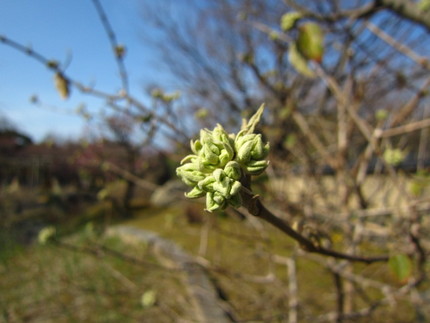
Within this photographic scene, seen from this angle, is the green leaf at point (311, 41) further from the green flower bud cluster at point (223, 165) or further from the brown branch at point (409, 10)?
the green flower bud cluster at point (223, 165)

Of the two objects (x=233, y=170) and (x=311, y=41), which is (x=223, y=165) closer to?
(x=233, y=170)

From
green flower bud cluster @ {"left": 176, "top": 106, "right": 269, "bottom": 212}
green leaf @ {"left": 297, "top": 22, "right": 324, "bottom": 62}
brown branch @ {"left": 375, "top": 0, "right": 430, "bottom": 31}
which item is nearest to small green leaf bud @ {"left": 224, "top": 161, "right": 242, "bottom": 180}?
green flower bud cluster @ {"left": 176, "top": 106, "right": 269, "bottom": 212}

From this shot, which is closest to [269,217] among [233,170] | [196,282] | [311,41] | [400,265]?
[233,170]

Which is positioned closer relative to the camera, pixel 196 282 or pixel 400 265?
pixel 400 265

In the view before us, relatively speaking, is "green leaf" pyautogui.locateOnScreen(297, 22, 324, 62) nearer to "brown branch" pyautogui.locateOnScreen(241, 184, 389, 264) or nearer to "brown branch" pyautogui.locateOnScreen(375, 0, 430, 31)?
"brown branch" pyautogui.locateOnScreen(375, 0, 430, 31)

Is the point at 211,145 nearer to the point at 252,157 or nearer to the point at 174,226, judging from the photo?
the point at 252,157

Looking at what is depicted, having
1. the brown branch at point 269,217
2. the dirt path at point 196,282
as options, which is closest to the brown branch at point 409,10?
the brown branch at point 269,217

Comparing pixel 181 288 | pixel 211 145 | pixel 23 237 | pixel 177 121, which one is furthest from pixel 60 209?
pixel 211 145
